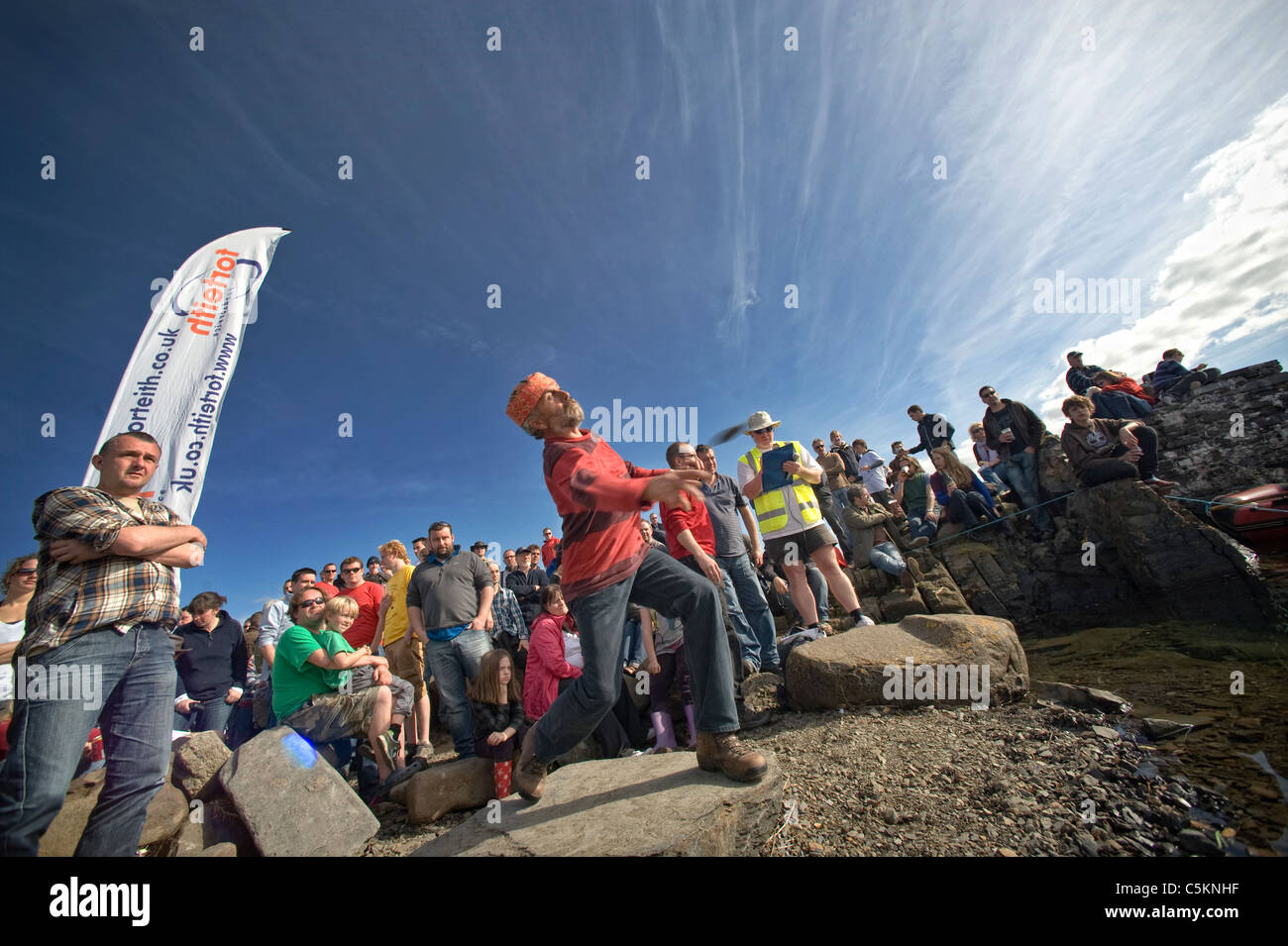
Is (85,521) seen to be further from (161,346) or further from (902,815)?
(161,346)

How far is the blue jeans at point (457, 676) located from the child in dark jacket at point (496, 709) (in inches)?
4.4

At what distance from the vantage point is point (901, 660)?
3.73 meters

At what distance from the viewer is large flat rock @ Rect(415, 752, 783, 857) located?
5.95 feet

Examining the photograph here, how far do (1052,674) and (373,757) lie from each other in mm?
6609

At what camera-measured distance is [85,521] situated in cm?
215

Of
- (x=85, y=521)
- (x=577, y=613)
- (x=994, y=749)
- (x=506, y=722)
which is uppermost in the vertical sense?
(x=85, y=521)

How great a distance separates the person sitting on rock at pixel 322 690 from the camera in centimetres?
407

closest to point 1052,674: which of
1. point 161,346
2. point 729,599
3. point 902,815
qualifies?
point 729,599

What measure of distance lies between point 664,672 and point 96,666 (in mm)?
3742

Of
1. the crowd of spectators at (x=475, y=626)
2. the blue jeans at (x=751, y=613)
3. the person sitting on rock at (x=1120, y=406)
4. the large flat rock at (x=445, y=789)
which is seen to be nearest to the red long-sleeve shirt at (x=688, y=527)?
the crowd of spectators at (x=475, y=626)

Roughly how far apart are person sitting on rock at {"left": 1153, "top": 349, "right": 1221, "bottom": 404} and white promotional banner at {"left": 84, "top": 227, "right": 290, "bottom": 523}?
15.4 meters

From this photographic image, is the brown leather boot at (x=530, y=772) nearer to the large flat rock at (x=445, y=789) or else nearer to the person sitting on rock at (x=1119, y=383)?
the large flat rock at (x=445, y=789)

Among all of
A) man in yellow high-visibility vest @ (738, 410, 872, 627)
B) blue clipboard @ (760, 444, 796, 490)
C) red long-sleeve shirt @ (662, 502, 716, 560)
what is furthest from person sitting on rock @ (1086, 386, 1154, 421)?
red long-sleeve shirt @ (662, 502, 716, 560)

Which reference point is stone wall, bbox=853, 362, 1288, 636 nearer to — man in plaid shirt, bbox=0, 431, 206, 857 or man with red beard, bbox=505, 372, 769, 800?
man with red beard, bbox=505, 372, 769, 800
